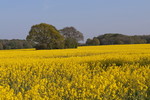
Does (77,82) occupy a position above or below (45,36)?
below

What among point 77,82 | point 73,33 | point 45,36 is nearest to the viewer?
point 77,82

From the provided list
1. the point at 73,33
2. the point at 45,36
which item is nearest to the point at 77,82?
the point at 45,36

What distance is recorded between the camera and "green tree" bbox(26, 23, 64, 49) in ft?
154

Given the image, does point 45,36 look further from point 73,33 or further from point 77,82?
point 77,82

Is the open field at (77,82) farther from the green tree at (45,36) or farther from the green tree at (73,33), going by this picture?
the green tree at (73,33)

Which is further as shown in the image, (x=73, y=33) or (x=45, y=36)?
(x=73, y=33)

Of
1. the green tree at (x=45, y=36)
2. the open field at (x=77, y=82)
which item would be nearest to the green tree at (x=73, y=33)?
the green tree at (x=45, y=36)

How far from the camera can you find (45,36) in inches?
1874

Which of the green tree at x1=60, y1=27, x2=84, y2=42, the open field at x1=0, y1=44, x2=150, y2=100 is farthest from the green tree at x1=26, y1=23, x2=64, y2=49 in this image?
the open field at x1=0, y1=44, x2=150, y2=100

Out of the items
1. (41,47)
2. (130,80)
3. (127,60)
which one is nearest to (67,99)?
(130,80)

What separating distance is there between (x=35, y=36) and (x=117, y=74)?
4125cm

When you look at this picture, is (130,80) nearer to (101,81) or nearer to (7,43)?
(101,81)

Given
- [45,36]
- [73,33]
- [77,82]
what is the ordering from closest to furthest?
1. [77,82]
2. [45,36]
3. [73,33]

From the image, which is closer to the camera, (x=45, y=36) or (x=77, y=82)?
(x=77, y=82)
